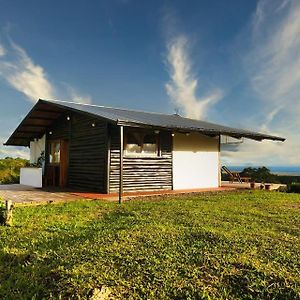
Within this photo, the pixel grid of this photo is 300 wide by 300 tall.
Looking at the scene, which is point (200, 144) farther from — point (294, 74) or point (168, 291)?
point (168, 291)

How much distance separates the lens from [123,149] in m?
11.9

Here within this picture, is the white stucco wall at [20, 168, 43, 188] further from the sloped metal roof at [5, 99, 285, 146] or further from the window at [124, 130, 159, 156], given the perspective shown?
the window at [124, 130, 159, 156]

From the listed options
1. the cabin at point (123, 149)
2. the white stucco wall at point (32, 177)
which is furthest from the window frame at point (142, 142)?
the white stucco wall at point (32, 177)

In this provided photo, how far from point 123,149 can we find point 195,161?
3685 mm

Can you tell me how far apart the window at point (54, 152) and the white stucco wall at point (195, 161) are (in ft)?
18.4

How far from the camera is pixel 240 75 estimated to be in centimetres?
1466

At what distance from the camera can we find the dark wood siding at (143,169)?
11.6 metres

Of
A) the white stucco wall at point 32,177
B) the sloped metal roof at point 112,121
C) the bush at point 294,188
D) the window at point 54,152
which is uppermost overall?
the sloped metal roof at point 112,121

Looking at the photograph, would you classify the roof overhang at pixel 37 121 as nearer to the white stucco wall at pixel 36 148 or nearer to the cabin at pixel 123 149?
the cabin at pixel 123 149

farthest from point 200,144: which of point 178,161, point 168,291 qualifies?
point 168,291

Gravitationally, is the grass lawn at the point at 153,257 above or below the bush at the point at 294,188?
below

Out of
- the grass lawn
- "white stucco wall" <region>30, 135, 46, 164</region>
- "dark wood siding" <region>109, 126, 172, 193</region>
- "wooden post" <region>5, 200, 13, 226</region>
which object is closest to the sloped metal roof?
"white stucco wall" <region>30, 135, 46, 164</region>

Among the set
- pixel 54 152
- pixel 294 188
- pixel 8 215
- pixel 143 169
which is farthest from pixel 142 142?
pixel 294 188

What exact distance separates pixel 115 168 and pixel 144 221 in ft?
18.0
